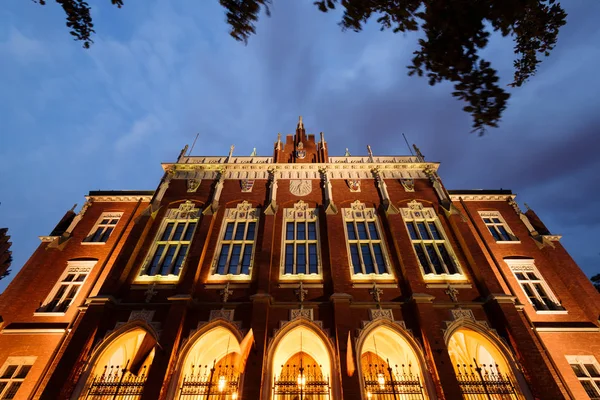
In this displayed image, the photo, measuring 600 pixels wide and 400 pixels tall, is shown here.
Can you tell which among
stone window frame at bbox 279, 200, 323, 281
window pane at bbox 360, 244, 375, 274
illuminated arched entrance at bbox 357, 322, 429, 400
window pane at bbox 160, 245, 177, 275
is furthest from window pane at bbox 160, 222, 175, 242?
illuminated arched entrance at bbox 357, 322, 429, 400

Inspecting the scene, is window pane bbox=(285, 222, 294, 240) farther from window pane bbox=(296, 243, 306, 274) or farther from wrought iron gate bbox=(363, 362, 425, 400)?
wrought iron gate bbox=(363, 362, 425, 400)

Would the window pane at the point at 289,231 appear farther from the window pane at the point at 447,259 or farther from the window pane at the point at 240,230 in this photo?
the window pane at the point at 447,259

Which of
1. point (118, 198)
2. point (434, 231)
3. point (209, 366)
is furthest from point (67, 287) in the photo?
point (434, 231)

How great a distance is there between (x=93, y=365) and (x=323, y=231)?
11.7 meters

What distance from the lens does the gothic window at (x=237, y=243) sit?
49.8ft

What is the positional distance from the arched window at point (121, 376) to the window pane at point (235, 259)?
4.54 metres

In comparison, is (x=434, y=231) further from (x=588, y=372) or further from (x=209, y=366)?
(x=209, y=366)

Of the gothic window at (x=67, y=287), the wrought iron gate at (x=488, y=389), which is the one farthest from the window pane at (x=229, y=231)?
the wrought iron gate at (x=488, y=389)

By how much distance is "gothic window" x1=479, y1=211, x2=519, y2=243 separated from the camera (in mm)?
18156

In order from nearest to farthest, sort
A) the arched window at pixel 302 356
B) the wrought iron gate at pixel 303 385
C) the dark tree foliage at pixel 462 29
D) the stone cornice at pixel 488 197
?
1. the dark tree foliage at pixel 462 29
2. the wrought iron gate at pixel 303 385
3. the arched window at pixel 302 356
4. the stone cornice at pixel 488 197

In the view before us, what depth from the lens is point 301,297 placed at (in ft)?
44.2

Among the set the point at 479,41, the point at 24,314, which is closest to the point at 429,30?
the point at 479,41

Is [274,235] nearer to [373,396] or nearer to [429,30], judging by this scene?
[373,396]

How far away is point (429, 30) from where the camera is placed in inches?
192
